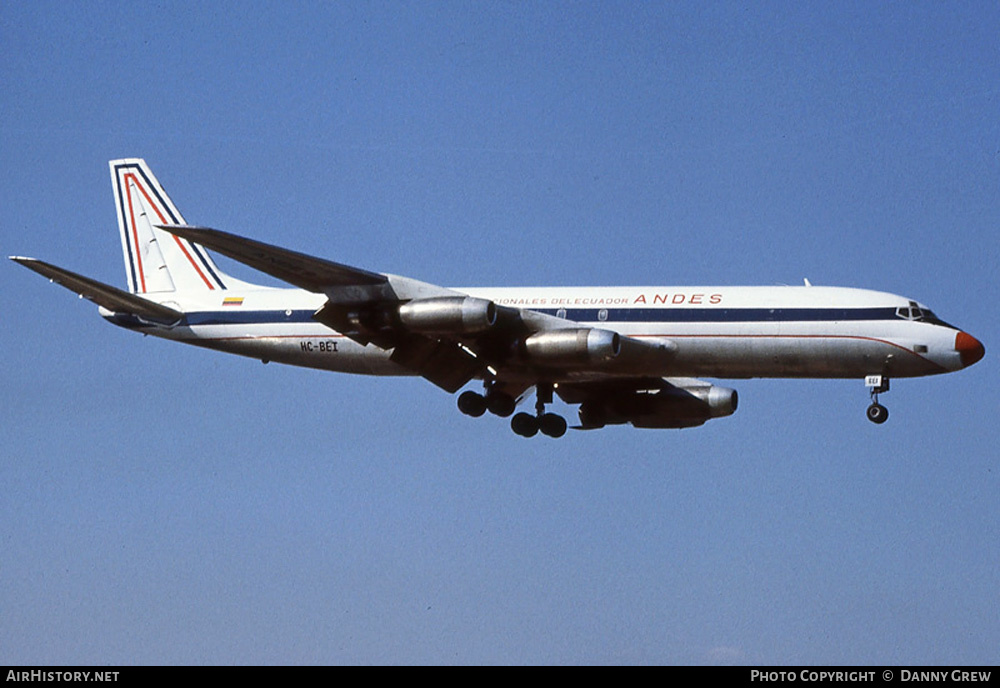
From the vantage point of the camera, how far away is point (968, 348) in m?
42.2

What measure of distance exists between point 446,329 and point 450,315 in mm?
465

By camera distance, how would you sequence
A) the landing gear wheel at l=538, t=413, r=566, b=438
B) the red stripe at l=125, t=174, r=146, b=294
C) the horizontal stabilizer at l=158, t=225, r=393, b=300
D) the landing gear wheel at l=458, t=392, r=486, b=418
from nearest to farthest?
the horizontal stabilizer at l=158, t=225, r=393, b=300 < the landing gear wheel at l=458, t=392, r=486, b=418 < the landing gear wheel at l=538, t=413, r=566, b=438 < the red stripe at l=125, t=174, r=146, b=294

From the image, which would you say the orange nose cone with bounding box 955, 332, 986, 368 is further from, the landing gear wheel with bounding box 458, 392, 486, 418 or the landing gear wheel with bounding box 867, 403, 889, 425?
the landing gear wheel with bounding box 458, 392, 486, 418

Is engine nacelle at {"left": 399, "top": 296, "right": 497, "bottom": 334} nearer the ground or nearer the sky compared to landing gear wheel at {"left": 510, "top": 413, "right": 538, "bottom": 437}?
nearer the sky

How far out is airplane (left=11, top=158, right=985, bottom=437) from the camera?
42.2 meters

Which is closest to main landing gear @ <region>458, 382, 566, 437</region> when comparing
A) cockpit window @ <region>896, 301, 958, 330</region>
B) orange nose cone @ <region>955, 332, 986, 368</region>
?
cockpit window @ <region>896, 301, 958, 330</region>

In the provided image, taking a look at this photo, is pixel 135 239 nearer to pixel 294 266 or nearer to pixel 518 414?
Result: pixel 294 266

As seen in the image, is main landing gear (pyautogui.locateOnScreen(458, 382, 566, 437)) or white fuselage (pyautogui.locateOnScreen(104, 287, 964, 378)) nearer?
white fuselage (pyautogui.locateOnScreen(104, 287, 964, 378))

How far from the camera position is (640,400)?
4997 cm

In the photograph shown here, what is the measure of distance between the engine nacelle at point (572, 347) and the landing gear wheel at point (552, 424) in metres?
5.87

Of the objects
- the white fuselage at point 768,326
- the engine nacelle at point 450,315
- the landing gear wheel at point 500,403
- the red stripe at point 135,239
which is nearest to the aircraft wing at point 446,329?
the engine nacelle at point 450,315

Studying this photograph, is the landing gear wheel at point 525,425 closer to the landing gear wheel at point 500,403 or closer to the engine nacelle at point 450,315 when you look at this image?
the landing gear wheel at point 500,403

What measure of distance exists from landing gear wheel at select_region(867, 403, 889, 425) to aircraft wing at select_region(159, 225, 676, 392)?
19.1 ft
